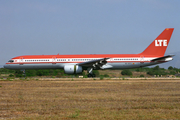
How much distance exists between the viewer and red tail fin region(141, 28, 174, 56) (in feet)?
Answer: 96.8

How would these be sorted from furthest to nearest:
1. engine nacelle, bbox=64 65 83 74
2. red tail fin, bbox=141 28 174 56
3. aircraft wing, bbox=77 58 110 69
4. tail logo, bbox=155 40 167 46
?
1. tail logo, bbox=155 40 167 46
2. red tail fin, bbox=141 28 174 56
3. engine nacelle, bbox=64 65 83 74
4. aircraft wing, bbox=77 58 110 69

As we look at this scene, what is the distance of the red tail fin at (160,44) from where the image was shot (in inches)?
1161

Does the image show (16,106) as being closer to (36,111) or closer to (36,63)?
(36,111)

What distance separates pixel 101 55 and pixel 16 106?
21211 mm

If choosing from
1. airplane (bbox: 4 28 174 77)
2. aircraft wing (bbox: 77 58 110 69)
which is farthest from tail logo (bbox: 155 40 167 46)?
aircraft wing (bbox: 77 58 110 69)

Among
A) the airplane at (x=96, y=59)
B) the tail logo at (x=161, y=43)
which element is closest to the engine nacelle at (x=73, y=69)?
the airplane at (x=96, y=59)

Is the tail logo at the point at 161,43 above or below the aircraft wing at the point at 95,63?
above

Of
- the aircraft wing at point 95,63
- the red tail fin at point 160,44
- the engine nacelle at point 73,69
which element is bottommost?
the engine nacelle at point 73,69

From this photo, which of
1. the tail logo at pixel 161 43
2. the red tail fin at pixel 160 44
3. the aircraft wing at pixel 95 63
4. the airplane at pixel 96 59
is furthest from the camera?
the tail logo at pixel 161 43

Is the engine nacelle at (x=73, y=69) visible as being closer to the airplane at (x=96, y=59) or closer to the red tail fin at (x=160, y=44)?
the airplane at (x=96, y=59)

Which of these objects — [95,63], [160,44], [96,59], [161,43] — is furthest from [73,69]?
[161,43]

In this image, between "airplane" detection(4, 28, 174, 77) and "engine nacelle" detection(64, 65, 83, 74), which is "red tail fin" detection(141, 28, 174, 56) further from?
"engine nacelle" detection(64, 65, 83, 74)

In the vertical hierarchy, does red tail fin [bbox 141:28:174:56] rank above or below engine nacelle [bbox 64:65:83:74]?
above

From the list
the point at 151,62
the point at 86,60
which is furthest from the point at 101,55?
the point at 151,62
